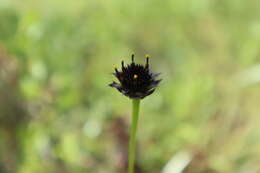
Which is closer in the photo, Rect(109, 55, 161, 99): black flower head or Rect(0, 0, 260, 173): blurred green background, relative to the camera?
Rect(109, 55, 161, 99): black flower head

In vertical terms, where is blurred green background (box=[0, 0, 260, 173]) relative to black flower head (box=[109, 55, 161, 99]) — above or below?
above

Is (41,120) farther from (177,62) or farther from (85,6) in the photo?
A: (85,6)

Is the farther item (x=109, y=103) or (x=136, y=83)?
(x=109, y=103)

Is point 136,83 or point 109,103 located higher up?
point 109,103

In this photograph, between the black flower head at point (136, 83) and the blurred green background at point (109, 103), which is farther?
the blurred green background at point (109, 103)

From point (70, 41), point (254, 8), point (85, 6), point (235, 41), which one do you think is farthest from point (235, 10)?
point (70, 41)
